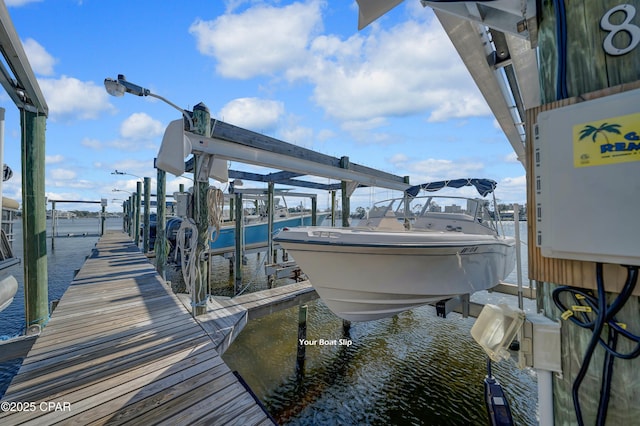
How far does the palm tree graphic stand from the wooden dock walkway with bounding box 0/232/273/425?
2.73 metres

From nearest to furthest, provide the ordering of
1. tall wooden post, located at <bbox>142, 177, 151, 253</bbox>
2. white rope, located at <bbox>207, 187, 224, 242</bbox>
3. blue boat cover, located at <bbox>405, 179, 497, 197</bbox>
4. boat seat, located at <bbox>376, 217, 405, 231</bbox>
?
white rope, located at <bbox>207, 187, 224, 242</bbox> < boat seat, located at <bbox>376, 217, 405, 231</bbox> < blue boat cover, located at <bbox>405, 179, 497, 197</bbox> < tall wooden post, located at <bbox>142, 177, 151, 253</bbox>

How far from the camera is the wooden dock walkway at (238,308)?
4.28 m

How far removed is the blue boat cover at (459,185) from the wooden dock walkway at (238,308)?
3.86m

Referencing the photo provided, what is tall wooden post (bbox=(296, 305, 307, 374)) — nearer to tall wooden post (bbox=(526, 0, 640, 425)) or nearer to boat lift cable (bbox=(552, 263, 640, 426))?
tall wooden post (bbox=(526, 0, 640, 425))

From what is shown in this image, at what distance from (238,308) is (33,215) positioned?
3.71 metres

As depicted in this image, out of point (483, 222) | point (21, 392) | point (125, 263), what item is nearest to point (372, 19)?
point (21, 392)

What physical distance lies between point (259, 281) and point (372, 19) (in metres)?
13.0

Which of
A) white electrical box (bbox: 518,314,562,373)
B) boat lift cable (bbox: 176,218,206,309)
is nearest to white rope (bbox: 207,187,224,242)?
boat lift cable (bbox: 176,218,206,309)

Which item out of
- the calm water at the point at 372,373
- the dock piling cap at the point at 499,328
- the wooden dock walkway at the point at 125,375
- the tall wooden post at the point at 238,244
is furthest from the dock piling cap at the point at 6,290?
the tall wooden post at the point at 238,244

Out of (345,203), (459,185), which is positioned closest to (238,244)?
(345,203)

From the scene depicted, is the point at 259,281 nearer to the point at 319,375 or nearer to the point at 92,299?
the point at 319,375

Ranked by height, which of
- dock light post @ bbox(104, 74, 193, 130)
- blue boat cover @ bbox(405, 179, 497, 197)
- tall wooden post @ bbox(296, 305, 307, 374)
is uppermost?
dock light post @ bbox(104, 74, 193, 130)

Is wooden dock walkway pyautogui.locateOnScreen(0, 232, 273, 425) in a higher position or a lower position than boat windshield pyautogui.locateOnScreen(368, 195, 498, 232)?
lower

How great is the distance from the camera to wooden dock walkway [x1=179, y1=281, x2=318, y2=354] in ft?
14.1
